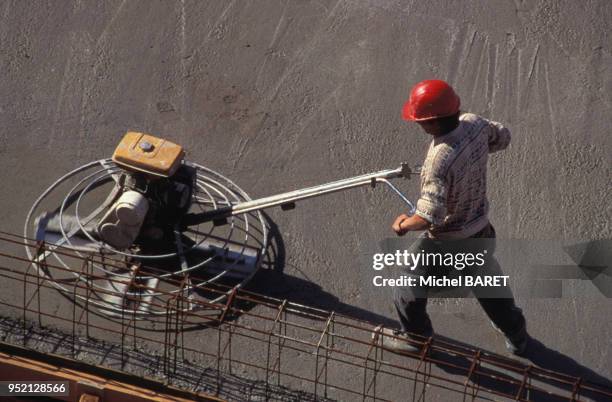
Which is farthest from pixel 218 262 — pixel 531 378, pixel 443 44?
pixel 443 44

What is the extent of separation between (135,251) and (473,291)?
2.34 m

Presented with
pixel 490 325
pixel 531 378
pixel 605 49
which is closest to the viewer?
pixel 531 378

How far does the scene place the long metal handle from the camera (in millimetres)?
6480

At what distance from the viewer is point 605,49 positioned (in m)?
9.21

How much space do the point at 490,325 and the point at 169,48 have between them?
3718 mm

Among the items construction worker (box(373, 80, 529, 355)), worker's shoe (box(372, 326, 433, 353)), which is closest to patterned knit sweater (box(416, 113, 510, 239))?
construction worker (box(373, 80, 529, 355))

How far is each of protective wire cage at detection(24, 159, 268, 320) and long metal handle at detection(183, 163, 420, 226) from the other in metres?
0.28

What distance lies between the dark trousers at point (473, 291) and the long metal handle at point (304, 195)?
298 millimetres

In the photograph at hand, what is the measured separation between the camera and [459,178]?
608cm

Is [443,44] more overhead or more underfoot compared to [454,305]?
more overhead

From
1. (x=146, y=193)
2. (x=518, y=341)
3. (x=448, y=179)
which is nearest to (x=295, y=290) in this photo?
(x=146, y=193)

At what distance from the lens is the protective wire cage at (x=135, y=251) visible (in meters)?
7.16

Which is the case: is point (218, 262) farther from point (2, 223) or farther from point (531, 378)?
point (531, 378)

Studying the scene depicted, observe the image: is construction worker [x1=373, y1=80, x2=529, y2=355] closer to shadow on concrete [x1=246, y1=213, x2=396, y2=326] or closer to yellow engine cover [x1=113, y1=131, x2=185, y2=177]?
shadow on concrete [x1=246, y1=213, x2=396, y2=326]
